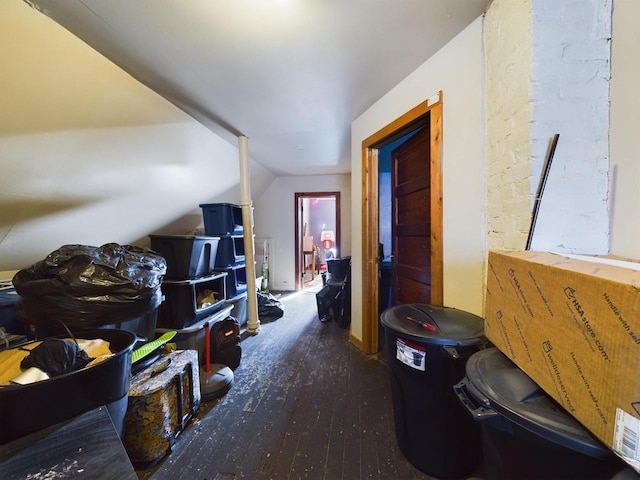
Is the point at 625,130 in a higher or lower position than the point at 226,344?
higher

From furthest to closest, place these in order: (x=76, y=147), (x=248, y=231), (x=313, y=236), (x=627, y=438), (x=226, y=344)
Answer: (x=313, y=236) < (x=248, y=231) < (x=226, y=344) < (x=76, y=147) < (x=627, y=438)

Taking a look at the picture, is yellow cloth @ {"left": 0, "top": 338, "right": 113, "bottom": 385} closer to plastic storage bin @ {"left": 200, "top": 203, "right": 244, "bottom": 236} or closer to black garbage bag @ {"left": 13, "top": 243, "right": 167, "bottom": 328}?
black garbage bag @ {"left": 13, "top": 243, "right": 167, "bottom": 328}

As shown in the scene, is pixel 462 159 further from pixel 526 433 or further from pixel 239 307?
pixel 239 307

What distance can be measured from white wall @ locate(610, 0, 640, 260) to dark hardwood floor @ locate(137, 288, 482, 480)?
4.31 feet

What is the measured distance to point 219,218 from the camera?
9.21 ft

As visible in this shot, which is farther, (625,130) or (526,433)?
(625,130)

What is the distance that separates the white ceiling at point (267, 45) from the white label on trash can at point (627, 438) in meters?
1.56

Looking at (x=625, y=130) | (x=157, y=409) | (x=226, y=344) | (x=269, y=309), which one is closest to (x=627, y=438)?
(x=625, y=130)

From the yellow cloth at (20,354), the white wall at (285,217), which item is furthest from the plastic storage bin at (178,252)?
the white wall at (285,217)

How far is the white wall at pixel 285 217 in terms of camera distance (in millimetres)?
4523

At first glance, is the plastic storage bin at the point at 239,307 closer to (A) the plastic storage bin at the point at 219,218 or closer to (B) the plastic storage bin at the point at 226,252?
(B) the plastic storage bin at the point at 226,252

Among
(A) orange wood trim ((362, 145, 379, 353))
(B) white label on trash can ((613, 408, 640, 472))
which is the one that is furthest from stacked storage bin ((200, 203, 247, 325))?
(B) white label on trash can ((613, 408, 640, 472))

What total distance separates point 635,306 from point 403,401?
3.33ft

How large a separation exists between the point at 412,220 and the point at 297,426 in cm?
163
